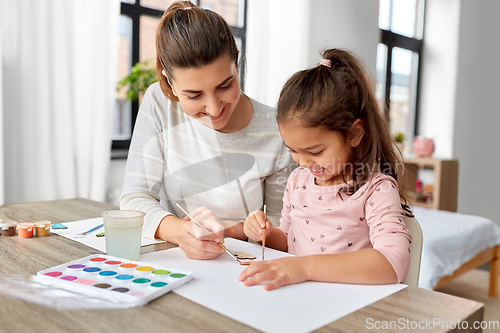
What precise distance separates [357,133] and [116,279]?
57 cm

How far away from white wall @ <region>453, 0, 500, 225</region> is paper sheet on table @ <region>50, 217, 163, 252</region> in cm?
398

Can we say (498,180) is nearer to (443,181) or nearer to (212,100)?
(443,181)

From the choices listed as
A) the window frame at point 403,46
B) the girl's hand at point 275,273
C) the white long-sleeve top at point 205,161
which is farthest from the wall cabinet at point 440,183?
the girl's hand at point 275,273

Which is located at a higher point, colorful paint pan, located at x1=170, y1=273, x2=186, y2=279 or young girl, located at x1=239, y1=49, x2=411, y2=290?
young girl, located at x1=239, y1=49, x2=411, y2=290

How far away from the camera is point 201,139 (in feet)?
3.93

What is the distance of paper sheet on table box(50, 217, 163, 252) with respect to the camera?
89 centimetres

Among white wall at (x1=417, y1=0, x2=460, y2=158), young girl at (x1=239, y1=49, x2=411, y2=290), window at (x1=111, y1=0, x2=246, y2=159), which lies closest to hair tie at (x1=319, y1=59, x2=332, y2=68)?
young girl at (x1=239, y1=49, x2=411, y2=290)

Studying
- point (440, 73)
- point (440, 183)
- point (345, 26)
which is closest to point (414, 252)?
point (440, 183)

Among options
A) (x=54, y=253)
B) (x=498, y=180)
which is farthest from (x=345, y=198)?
(x=498, y=180)

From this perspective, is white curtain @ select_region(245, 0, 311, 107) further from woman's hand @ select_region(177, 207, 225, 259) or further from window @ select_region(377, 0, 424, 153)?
woman's hand @ select_region(177, 207, 225, 259)

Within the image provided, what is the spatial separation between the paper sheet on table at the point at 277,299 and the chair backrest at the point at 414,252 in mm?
188

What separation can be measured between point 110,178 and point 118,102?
0.50 meters

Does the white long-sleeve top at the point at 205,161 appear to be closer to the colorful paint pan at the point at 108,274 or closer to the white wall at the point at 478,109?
the colorful paint pan at the point at 108,274

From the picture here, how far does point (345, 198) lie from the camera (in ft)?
3.13
